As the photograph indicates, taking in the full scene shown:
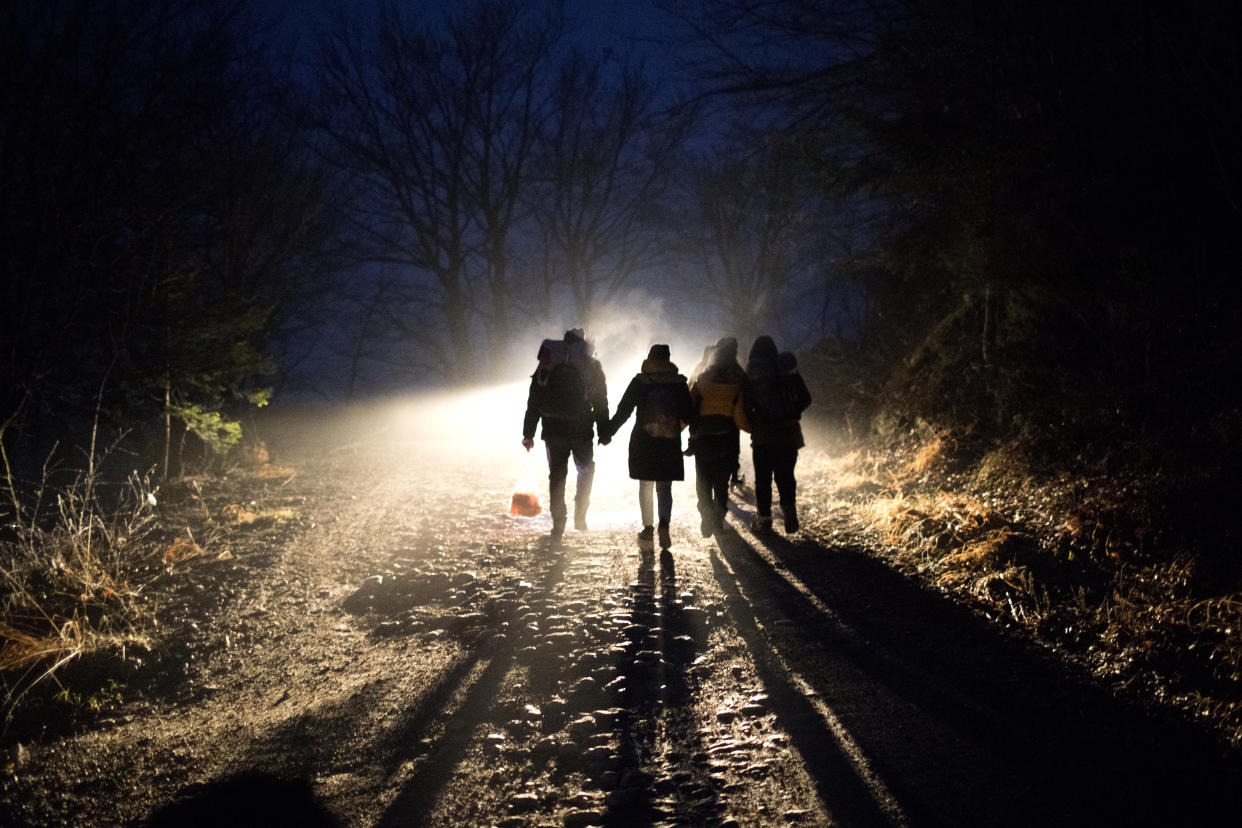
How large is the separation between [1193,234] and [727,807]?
675 centimetres

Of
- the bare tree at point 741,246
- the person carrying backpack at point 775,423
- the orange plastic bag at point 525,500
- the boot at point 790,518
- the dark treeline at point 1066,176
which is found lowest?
the boot at point 790,518

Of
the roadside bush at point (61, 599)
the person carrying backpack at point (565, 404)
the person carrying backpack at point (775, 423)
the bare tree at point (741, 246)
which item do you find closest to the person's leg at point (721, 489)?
the person carrying backpack at point (775, 423)

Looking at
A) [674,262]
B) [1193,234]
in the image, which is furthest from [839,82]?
[674,262]

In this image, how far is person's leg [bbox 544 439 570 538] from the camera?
6973 mm

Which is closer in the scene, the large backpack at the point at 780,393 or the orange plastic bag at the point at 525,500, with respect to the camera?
the large backpack at the point at 780,393

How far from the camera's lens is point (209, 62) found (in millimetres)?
7297

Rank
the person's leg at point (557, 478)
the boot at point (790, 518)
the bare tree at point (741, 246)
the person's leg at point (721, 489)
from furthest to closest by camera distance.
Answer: the bare tree at point (741, 246) < the boot at point (790, 518) < the person's leg at point (557, 478) < the person's leg at point (721, 489)

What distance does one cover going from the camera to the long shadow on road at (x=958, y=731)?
107 inches

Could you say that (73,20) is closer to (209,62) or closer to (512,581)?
(209,62)

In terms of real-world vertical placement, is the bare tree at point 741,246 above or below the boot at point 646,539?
above

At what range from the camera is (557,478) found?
23.2 ft

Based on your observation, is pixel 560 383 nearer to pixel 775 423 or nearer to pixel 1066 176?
pixel 775 423

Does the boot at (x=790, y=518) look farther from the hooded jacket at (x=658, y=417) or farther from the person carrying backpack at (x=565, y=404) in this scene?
the person carrying backpack at (x=565, y=404)

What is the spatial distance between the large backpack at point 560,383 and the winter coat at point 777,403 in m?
1.65
